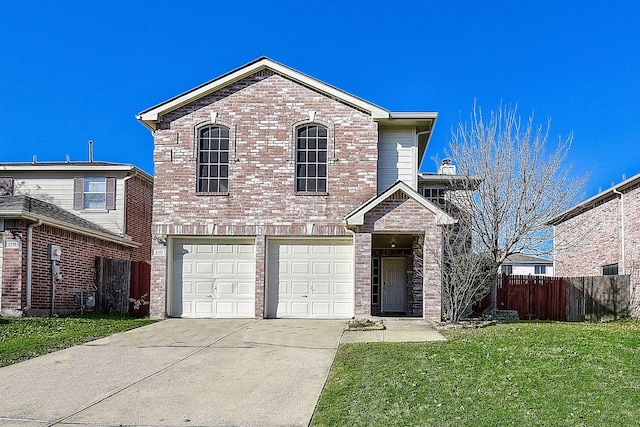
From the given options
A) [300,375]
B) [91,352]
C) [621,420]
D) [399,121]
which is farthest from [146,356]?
[399,121]

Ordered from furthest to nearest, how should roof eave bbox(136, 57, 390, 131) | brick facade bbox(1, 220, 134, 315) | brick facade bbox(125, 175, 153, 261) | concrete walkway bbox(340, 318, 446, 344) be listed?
1. brick facade bbox(125, 175, 153, 261)
2. roof eave bbox(136, 57, 390, 131)
3. brick facade bbox(1, 220, 134, 315)
4. concrete walkway bbox(340, 318, 446, 344)

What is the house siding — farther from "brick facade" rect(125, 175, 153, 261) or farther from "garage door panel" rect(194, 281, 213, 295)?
"brick facade" rect(125, 175, 153, 261)

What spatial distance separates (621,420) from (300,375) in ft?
15.8

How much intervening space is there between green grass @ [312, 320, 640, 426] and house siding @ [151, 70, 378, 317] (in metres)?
6.24

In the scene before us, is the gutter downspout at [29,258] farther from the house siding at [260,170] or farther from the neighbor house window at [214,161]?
the neighbor house window at [214,161]

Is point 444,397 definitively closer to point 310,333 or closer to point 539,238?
point 310,333

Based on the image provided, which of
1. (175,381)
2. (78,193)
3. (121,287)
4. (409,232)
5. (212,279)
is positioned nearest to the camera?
(175,381)

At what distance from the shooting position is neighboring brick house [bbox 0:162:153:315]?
51.6 feet

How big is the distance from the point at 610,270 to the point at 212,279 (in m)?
15.2

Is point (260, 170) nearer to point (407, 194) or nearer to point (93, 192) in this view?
point (407, 194)

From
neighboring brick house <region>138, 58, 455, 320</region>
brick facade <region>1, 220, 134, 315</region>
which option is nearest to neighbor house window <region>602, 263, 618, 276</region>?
neighboring brick house <region>138, 58, 455, 320</region>

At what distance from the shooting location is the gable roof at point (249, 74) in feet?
55.9

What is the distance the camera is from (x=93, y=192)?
74.6ft

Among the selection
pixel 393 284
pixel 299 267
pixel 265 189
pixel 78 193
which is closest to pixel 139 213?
pixel 78 193
